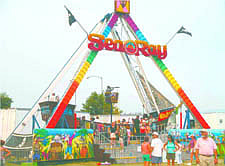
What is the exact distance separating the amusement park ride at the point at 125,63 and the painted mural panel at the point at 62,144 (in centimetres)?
307

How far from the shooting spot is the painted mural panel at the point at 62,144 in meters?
15.6

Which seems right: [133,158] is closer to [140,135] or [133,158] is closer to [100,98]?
[140,135]

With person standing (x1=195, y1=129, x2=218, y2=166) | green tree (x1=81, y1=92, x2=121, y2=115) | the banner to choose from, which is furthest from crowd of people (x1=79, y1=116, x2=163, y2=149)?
green tree (x1=81, y1=92, x2=121, y2=115)

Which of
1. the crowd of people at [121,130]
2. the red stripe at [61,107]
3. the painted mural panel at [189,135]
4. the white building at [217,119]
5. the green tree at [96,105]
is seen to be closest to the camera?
the crowd of people at [121,130]

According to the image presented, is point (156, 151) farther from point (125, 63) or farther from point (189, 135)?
point (125, 63)

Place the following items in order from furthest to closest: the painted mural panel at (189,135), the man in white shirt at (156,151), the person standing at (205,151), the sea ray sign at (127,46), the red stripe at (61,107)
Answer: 1. the sea ray sign at (127,46)
2. the painted mural panel at (189,135)
3. the red stripe at (61,107)
4. the man in white shirt at (156,151)
5. the person standing at (205,151)

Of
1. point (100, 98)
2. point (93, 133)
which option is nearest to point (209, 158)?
point (93, 133)

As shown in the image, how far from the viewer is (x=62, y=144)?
16.5 meters

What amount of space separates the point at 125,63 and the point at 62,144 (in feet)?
44.0

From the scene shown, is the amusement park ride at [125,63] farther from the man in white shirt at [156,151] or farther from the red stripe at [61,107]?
the man in white shirt at [156,151]

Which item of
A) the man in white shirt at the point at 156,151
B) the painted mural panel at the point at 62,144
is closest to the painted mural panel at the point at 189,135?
the painted mural panel at the point at 62,144

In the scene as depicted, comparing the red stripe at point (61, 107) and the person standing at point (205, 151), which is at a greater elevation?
the red stripe at point (61, 107)

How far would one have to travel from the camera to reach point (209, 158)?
30.5ft

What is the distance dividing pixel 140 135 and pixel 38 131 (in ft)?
25.8
